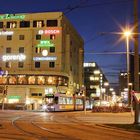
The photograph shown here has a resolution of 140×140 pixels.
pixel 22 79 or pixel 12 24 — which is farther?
pixel 12 24

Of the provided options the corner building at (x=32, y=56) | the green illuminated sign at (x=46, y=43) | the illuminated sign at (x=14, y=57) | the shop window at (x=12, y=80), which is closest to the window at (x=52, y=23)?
the corner building at (x=32, y=56)

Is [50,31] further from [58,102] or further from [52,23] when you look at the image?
[58,102]

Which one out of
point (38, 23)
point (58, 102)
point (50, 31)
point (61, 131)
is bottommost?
point (61, 131)

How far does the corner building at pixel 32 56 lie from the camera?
3494 inches

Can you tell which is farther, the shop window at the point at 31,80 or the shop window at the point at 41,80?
the shop window at the point at 31,80

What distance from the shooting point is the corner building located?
88.8 meters

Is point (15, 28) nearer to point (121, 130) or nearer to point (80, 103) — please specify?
point (80, 103)

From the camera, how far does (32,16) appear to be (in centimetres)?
9038

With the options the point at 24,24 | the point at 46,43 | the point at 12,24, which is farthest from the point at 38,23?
the point at 12,24

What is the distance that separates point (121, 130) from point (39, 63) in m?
65.9

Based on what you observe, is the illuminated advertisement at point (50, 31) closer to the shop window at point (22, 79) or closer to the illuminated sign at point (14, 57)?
the illuminated sign at point (14, 57)

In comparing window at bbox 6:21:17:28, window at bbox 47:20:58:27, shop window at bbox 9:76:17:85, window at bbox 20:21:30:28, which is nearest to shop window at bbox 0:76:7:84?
shop window at bbox 9:76:17:85

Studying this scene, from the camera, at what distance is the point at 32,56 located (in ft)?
295

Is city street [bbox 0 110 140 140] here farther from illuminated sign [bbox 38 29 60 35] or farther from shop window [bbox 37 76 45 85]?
illuminated sign [bbox 38 29 60 35]
